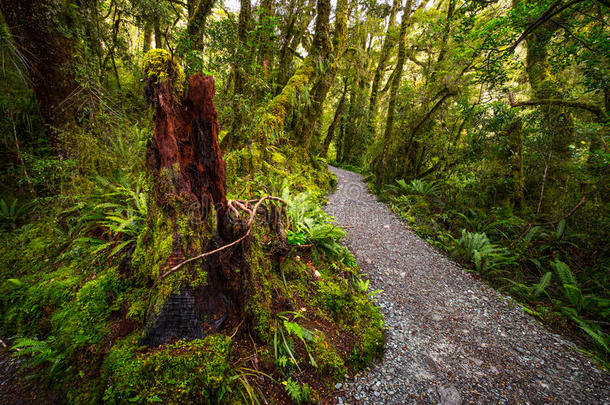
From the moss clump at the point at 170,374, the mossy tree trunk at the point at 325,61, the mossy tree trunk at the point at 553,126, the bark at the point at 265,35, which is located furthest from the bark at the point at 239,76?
the mossy tree trunk at the point at 553,126

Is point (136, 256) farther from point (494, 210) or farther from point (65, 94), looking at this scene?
point (494, 210)

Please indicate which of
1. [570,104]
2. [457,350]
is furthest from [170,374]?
[570,104]

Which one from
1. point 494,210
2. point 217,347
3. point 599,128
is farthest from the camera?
point 494,210

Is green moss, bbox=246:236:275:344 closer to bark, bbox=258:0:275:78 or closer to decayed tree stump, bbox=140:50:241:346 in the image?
decayed tree stump, bbox=140:50:241:346

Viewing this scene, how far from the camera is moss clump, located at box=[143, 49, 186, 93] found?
1.59 m

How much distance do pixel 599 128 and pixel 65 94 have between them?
1032cm

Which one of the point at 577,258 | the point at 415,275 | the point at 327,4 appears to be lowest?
the point at 415,275

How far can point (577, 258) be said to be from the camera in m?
4.43

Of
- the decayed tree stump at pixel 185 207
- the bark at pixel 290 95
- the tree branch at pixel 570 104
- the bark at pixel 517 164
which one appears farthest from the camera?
the bark at pixel 517 164

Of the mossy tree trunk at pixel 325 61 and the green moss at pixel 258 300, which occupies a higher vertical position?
the mossy tree trunk at pixel 325 61

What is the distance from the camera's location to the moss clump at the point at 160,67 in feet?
Result: 5.21

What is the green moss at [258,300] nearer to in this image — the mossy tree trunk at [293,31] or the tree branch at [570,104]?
the tree branch at [570,104]

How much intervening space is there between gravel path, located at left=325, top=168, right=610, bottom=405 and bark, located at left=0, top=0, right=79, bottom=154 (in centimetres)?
578

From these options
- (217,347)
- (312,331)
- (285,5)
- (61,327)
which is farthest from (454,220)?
(285,5)
